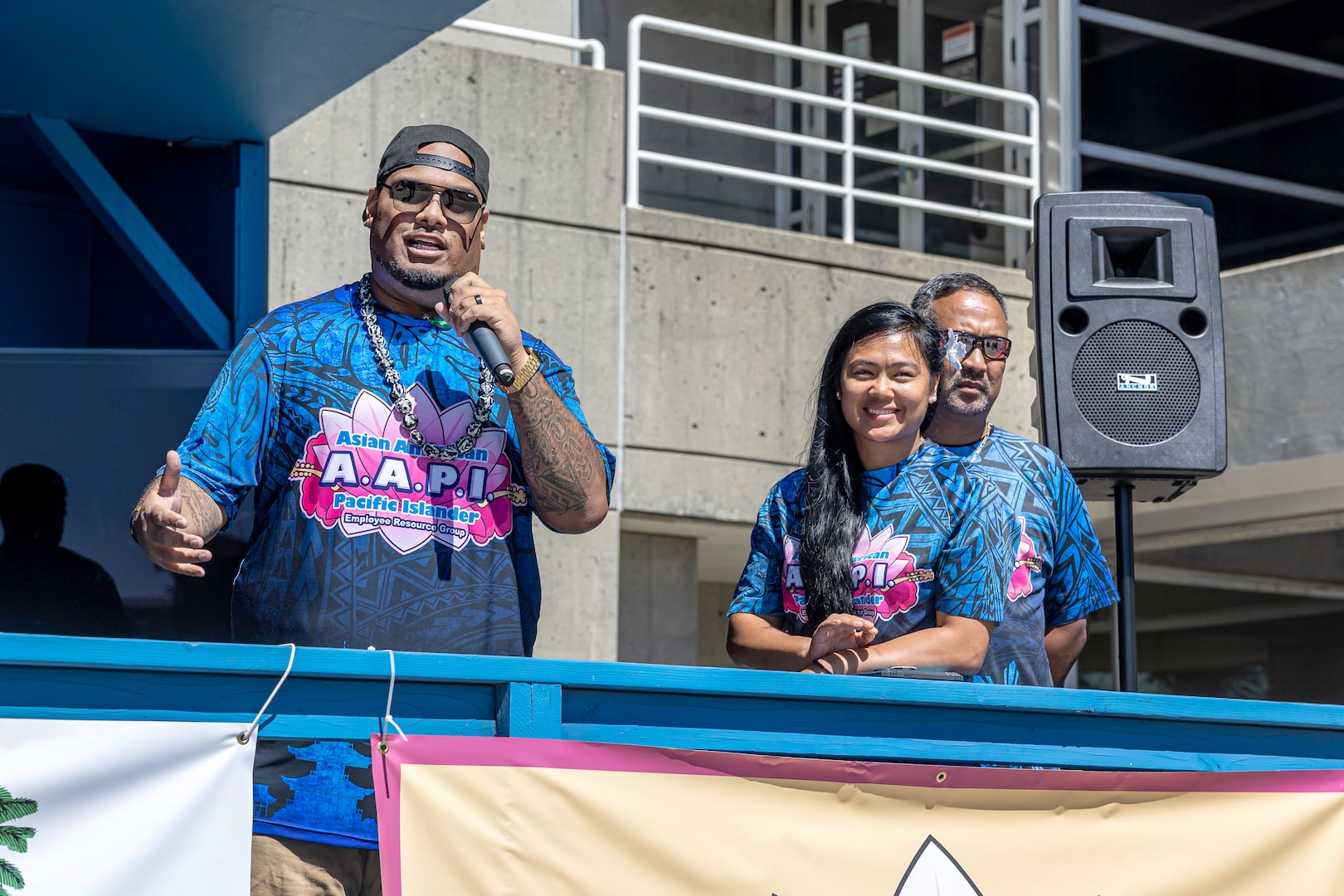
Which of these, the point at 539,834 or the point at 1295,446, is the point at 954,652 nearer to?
the point at 539,834

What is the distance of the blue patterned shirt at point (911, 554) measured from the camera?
102 inches

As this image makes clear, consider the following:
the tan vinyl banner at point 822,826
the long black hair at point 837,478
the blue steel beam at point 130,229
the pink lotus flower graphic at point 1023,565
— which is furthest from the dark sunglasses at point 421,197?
the blue steel beam at point 130,229

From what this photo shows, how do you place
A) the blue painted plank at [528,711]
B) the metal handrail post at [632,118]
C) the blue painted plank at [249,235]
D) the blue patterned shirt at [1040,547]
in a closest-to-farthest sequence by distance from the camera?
the blue painted plank at [528,711] → the blue patterned shirt at [1040,547] → the blue painted plank at [249,235] → the metal handrail post at [632,118]

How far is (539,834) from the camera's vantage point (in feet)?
6.59

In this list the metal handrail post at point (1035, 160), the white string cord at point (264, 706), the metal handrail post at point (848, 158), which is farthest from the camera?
the metal handrail post at point (1035, 160)

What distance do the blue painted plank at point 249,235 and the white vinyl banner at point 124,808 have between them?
2.96 metres

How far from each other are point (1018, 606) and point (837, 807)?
2.94ft

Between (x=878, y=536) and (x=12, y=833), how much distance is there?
1.44 m

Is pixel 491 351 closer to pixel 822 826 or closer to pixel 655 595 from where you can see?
pixel 822 826

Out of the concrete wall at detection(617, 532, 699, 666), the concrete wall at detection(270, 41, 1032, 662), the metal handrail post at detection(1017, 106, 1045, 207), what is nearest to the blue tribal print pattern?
the concrete wall at detection(270, 41, 1032, 662)

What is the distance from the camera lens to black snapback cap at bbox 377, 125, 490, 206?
2582 mm

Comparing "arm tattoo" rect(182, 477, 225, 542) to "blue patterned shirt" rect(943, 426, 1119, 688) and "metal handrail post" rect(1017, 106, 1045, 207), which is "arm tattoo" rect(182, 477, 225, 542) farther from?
"metal handrail post" rect(1017, 106, 1045, 207)

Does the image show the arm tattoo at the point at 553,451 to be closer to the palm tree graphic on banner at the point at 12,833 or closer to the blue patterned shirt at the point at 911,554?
the blue patterned shirt at the point at 911,554

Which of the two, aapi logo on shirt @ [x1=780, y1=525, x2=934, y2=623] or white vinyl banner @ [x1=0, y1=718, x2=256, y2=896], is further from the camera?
aapi logo on shirt @ [x1=780, y1=525, x2=934, y2=623]
